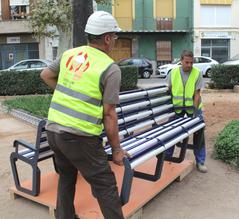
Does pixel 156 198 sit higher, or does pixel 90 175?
pixel 90 175

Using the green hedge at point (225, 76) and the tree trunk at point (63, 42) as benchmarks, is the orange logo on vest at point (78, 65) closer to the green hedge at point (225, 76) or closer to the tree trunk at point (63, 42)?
the green hedge at point (225, 76)

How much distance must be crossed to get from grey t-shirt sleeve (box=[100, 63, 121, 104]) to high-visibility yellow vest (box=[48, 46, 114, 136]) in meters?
0.04

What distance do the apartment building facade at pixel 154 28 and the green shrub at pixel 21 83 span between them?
22015mm

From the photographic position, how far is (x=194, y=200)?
503 cm

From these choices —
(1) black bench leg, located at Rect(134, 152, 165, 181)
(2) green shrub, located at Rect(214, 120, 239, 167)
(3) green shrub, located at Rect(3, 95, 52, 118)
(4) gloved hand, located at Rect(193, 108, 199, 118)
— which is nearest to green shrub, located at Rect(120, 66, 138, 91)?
(3) green shrub, located at Rect(3, 95, 52, 118)

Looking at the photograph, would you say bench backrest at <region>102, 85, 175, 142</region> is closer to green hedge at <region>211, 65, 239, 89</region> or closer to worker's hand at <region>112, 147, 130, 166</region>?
worker's hand at <region>112, 147, 130, 166</region>

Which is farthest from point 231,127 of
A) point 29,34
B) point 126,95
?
point 29,34

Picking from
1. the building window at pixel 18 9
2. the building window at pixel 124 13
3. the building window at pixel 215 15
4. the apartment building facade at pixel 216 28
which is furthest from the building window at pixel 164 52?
the building window at pixel 18 9

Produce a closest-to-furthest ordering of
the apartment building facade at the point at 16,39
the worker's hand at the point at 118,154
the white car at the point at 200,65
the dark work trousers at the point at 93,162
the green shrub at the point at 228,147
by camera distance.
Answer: the dark work trousers at the point at 93,162 → the worker's hand at the point at 118,154 → the green shrub at the point at 228,147 → the white car at the point at 200,65 → the apartment building facade at the point at 16,39

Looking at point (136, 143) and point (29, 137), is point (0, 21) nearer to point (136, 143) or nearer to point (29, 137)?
point (29, 137)

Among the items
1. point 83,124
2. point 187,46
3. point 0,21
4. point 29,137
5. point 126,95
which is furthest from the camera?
point 187,46

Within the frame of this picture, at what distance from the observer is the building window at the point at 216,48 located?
38.6m

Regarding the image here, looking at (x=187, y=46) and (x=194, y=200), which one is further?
(x=187, y=46)

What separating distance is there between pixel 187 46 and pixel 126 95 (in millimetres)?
33668
